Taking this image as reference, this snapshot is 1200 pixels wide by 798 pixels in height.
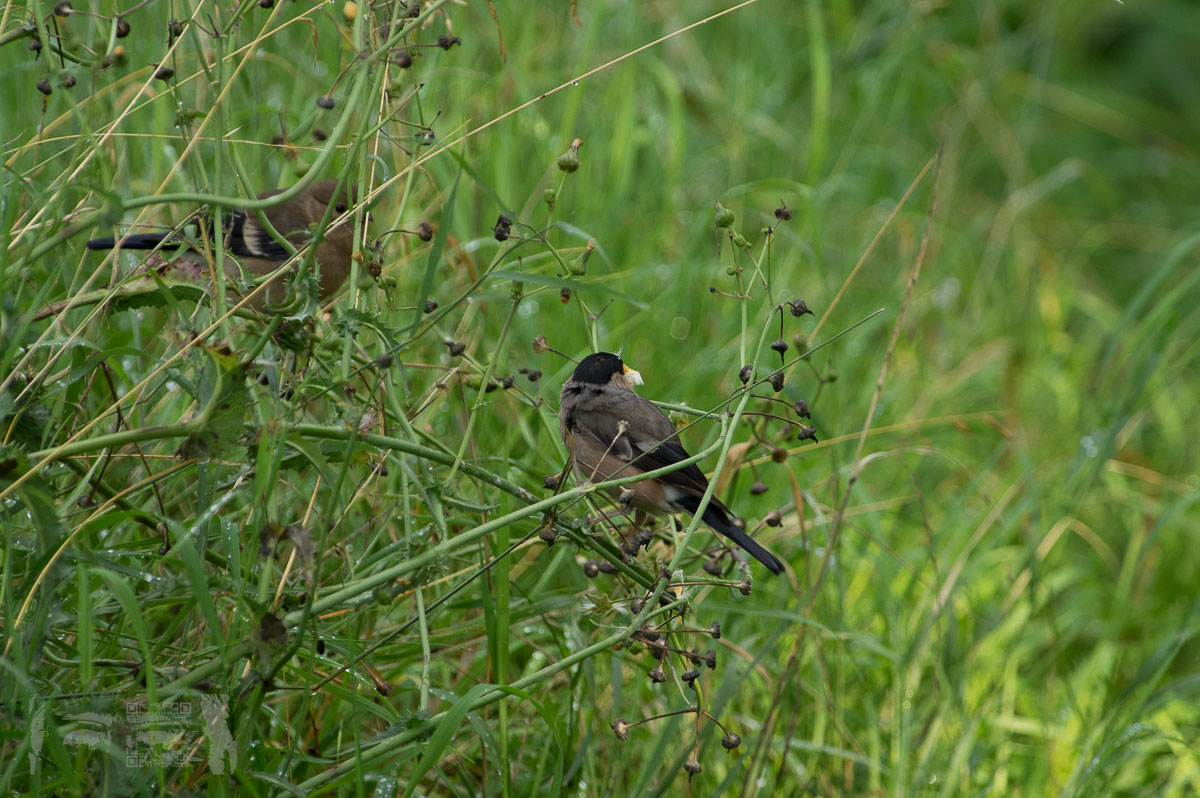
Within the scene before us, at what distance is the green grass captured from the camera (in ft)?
6.97

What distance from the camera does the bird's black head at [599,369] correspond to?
2951 millimetres

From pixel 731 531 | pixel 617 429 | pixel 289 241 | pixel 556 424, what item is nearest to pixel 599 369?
pixel 617 429

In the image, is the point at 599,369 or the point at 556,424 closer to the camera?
the point at 599,369

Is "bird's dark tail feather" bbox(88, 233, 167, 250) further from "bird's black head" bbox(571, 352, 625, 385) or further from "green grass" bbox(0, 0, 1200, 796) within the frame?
"bird's black head" bbox(571, 352, 625, 385)

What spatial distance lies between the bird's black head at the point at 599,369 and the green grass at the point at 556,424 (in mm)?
242

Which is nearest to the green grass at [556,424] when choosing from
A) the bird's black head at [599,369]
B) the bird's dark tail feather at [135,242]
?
the bird's dark tail feather at [135,242]

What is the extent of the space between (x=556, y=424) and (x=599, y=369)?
0.39 m

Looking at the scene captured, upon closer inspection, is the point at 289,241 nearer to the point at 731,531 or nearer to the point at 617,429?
the point at 617,429

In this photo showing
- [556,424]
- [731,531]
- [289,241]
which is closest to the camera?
[731,531]

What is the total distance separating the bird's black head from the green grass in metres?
0.24

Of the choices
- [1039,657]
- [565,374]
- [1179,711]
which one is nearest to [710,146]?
[565,374]

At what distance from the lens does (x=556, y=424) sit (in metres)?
3.32

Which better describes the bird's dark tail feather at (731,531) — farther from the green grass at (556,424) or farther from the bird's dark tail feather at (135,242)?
the bird's dark tail feather at (135,242)

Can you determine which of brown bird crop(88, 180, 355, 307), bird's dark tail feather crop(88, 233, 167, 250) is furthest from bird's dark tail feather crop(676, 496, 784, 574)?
bird's dark tail feather crop(88, 233, 167, 250)
